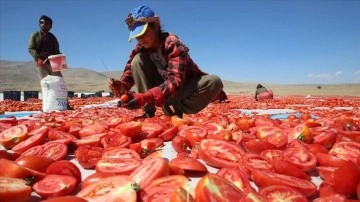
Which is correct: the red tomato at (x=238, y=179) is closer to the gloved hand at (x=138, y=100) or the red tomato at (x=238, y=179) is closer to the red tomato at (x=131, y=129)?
the red tomato at (x=131, y=129)

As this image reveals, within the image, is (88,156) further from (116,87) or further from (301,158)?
(116,87)

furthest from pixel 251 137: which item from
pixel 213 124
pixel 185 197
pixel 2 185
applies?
pixel 2 185

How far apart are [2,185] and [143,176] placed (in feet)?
2.18

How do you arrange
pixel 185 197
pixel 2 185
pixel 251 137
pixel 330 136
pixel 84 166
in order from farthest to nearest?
pixel 251 137, pixel 330 136, pixel 84 166, pixel 2 185, pixel 185 197

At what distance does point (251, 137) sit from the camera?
9.41ft

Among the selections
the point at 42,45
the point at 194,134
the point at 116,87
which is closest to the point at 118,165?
the point at 194,134

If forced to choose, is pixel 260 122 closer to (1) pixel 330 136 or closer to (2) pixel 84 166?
(1) pixel 330 136

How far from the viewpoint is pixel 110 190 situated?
5.05 feet

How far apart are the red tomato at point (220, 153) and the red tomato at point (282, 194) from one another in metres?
0.56

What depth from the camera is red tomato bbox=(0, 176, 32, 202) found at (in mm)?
1352

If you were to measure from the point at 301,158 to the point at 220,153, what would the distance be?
559 millimetres

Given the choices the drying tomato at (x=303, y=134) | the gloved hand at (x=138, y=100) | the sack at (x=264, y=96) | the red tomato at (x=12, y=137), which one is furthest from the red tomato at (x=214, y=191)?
the sack at (x=264, y=96)

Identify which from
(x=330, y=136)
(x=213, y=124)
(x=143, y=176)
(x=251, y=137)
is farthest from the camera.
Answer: (x=213, y=124)

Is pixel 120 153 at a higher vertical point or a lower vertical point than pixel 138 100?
lower
